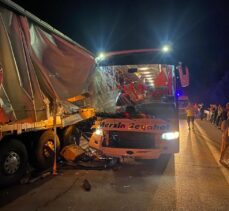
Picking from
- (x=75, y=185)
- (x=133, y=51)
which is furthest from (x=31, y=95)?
(x=133, y=51)

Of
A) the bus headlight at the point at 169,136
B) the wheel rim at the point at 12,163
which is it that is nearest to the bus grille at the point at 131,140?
the bus headlight at the point at 169,136

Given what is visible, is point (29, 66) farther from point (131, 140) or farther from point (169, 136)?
point (169, 136)

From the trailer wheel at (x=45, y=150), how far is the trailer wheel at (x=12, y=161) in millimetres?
577

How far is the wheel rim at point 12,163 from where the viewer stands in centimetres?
593

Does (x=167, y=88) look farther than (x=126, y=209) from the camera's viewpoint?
Yes

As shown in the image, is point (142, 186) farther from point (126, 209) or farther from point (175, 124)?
point (175, 124)

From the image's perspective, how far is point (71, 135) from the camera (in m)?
9.12

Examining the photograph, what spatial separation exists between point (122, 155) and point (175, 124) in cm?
164

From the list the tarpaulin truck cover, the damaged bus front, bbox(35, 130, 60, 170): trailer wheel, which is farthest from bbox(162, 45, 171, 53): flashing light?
bbox(35, 130, 60, 170): trailer wheel

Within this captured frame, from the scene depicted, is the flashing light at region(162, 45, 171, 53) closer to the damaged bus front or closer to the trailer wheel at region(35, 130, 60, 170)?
the damaged bus front

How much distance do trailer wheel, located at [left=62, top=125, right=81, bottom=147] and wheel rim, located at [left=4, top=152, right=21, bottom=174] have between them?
8.26ft

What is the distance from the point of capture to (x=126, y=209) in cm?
479

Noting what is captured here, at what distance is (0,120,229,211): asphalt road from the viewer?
16.4 ft

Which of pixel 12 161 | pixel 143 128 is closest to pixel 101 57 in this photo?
pixel 143 128
